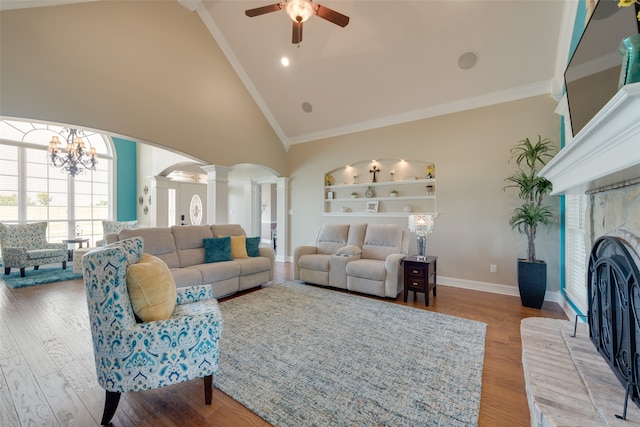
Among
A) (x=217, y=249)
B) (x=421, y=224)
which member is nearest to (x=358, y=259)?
(x=421, y=224)

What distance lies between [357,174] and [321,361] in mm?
3961

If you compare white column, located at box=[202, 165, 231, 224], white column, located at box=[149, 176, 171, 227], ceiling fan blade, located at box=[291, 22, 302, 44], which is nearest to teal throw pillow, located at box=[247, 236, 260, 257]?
white column, located at box=[202, 165, 231, 224]

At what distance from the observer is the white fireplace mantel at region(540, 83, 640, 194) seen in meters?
0.93

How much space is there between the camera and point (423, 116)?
4.51m

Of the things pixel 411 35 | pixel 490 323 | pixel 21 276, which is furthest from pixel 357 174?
pixel 21 276

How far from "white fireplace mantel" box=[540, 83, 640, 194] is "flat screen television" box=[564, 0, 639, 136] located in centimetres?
33

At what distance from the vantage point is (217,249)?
384 centimetres

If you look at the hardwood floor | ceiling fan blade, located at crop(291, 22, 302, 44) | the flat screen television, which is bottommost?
the hardwood floor

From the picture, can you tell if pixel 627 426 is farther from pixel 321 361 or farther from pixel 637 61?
pixel 321 361

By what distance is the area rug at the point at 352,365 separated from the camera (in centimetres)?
155

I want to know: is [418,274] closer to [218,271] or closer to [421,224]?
[421,224]

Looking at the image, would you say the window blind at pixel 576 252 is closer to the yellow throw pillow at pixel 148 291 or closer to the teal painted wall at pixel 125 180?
the yellow throw pillow at pixel 148 291

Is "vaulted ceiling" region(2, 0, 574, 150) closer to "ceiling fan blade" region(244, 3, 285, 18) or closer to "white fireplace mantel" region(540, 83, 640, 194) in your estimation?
"ceiling fan blade" region(244, 3, 285, 18)

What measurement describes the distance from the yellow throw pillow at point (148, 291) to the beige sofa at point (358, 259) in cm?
255
